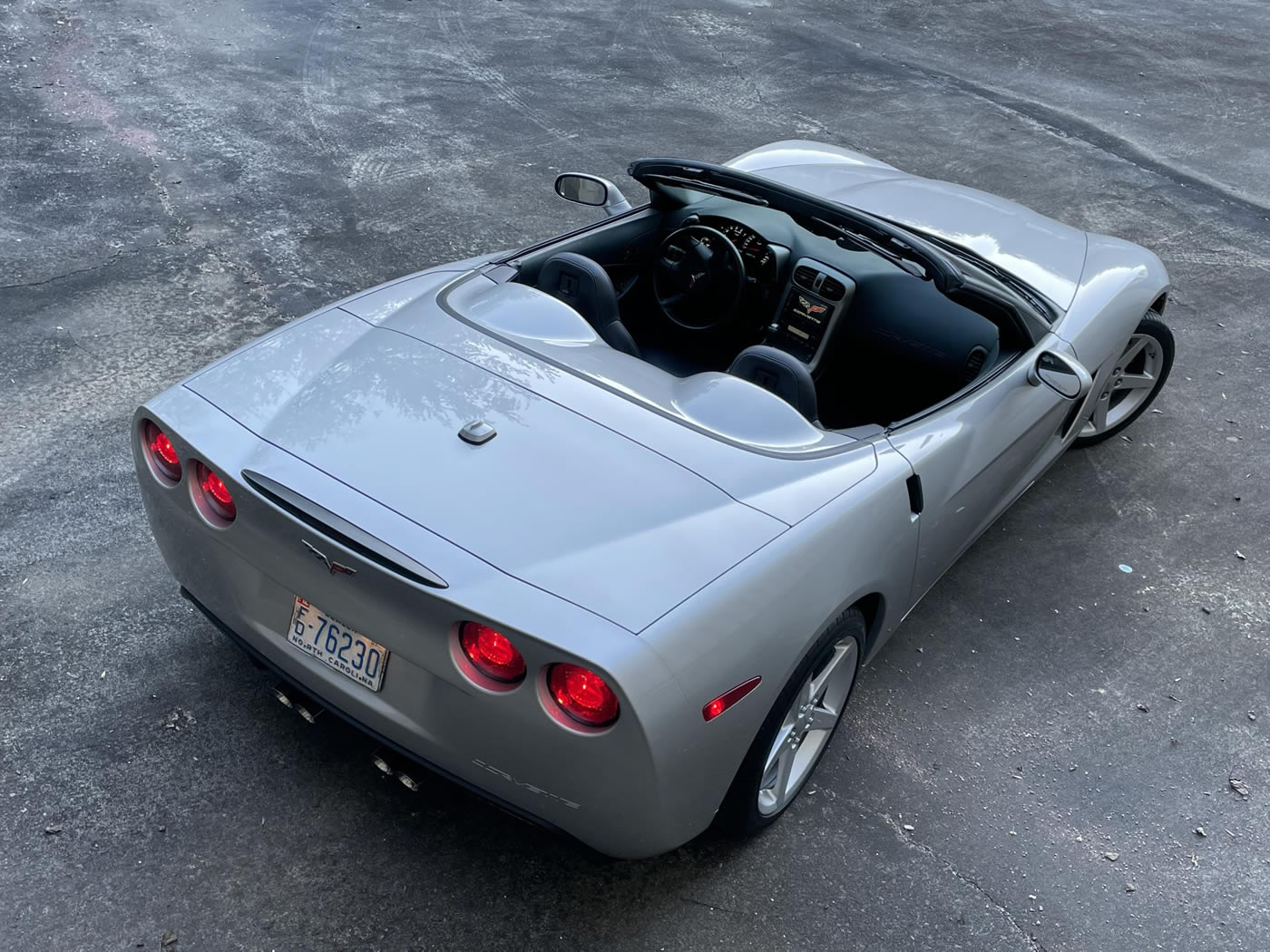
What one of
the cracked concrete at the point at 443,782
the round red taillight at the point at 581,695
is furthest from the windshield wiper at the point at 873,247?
the round red taillight at the point at 581,695

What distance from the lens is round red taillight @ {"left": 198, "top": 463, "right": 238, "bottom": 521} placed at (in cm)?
269

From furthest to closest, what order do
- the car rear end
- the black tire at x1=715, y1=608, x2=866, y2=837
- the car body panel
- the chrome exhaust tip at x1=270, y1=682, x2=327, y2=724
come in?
the car body panel, the chrome exhaust tip at x1=270, y1=682, x2=327, y2=724, the black tire at x1=715, y1=608, x2=866, y2=837, the car rear end

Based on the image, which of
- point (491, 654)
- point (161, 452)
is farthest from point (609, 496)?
point (161, 452)

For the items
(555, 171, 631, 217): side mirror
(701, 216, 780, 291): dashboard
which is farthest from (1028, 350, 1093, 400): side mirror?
(555, 171, 631, 217): side mirror

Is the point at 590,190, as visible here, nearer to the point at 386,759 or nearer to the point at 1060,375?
the point at 1060,375

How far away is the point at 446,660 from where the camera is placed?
2.34 meters

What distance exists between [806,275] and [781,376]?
898 mm

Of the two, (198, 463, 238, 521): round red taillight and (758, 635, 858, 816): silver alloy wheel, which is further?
A: (758, 635, 858, 816): silver alloy wheel

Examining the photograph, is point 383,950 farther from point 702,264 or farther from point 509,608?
point 702,264

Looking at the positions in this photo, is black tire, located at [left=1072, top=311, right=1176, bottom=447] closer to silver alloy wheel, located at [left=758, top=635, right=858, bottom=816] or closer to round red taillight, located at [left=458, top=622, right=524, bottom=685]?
silver alloy wheel, located at [left=758, top=635, right=858, bottom=816]

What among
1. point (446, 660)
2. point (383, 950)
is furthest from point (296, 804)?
point (446, 660)

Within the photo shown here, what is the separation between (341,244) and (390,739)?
408cm

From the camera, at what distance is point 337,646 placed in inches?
100.0

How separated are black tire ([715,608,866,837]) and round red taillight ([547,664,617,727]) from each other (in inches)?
20.7
